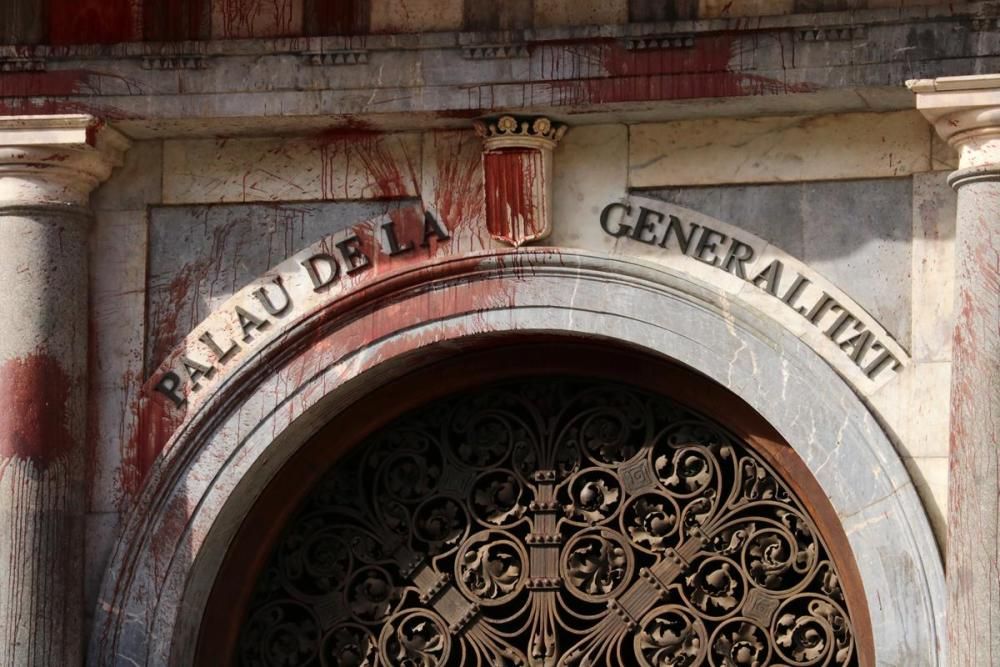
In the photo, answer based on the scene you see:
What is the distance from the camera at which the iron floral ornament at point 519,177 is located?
9555 mm

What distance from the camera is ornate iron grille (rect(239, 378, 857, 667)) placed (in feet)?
31.4

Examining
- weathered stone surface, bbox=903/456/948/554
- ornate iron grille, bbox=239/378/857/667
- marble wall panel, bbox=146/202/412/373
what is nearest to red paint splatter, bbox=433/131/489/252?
marble wall panel, bbox=146/202/412/373

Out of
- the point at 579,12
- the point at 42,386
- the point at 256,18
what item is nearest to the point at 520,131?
the point at 579,12

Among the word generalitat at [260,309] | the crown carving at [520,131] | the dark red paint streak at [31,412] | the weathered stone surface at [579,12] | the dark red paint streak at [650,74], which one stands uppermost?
the weathered stone surface at [579,12]

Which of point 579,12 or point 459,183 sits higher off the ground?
point 579,12

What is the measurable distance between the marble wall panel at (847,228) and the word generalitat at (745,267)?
0.25 feet

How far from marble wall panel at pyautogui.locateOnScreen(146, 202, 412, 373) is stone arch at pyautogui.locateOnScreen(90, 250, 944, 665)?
319 millimetres

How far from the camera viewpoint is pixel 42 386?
958cm

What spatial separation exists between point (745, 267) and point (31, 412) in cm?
293

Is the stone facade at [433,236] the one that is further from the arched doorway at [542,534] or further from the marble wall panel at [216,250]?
the arched doorway at [542,534]

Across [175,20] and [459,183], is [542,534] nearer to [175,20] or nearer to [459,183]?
[459,183]

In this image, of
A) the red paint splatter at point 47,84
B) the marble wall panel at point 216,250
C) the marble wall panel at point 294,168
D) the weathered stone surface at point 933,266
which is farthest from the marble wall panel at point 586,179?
the red paint splatter at point 47,84

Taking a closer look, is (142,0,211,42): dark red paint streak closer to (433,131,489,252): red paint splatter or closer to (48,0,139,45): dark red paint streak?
(48,0,139,45): dark red paint streak

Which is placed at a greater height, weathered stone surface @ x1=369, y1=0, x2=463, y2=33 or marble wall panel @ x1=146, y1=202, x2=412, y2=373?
weathered stone surface @ x1=369, y1=0, x2=463, y2=33
